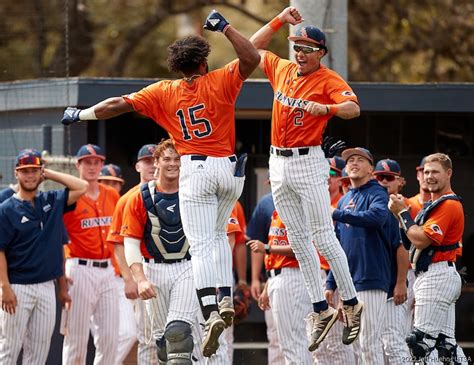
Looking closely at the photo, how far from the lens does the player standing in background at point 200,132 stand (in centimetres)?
760

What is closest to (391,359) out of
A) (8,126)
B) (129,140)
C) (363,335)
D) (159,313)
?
(363,335)

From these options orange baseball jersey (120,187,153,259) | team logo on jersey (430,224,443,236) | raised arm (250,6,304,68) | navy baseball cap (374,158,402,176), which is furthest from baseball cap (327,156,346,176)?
raised arm (250,6,304,68)

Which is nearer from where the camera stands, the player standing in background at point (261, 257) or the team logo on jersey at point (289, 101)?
the team logo on jersey at point (289, 101)

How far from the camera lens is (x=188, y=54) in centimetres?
761

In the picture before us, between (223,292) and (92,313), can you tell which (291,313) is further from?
(223,292)

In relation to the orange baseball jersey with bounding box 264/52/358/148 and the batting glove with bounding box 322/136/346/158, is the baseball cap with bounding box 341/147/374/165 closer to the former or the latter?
the batting glove with bounding box 322/136/346/158

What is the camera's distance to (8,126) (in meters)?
12.8

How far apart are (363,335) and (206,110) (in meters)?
2.96

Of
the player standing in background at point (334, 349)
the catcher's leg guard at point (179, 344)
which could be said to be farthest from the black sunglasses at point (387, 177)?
the catcher's leg guard at point (179, 344)

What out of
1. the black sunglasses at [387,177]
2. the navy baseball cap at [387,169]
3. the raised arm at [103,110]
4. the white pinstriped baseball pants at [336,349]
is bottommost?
the white pinstriped baseball pants at [336,349]

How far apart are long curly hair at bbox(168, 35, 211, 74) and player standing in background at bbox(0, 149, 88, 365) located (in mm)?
2539

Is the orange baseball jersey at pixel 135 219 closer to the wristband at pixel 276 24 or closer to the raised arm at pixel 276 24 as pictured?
the raised arm at pixel 276 24

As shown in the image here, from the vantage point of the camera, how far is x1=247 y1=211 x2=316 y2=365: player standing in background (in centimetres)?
971

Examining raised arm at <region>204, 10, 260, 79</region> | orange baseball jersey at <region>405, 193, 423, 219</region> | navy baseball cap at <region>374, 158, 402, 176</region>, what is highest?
raised arm at <region>204, 10, 260, 79</region>
